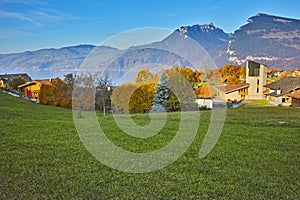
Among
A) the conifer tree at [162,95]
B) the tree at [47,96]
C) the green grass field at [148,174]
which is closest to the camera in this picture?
the green grass field at [148,174]

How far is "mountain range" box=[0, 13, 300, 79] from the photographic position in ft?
23.3

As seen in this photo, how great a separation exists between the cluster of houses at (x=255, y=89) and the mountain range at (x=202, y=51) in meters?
3.95

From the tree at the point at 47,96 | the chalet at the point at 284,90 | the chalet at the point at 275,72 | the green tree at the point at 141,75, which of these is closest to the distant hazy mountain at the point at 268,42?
the chalet at the point at 275,72

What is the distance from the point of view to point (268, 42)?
8406cm

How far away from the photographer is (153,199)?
4.30m

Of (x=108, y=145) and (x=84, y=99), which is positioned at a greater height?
(x=84, y=99)

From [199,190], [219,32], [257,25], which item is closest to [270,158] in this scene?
[199,190]

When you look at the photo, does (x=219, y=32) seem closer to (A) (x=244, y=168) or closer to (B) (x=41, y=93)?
(B) (x=41, y=93)

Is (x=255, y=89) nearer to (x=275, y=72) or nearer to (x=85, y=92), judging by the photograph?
(x=85, y=92)

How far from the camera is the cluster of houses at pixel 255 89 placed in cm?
2777

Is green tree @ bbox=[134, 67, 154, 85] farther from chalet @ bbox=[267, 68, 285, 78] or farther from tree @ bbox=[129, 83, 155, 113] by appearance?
chalet @ bbox=[267, 68, 285, 78]

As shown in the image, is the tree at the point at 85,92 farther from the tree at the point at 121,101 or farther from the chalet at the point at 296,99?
the chalet at the point at 296,99

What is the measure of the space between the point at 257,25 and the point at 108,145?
110m

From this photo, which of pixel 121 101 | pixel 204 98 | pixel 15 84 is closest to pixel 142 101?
pixel 121 101
